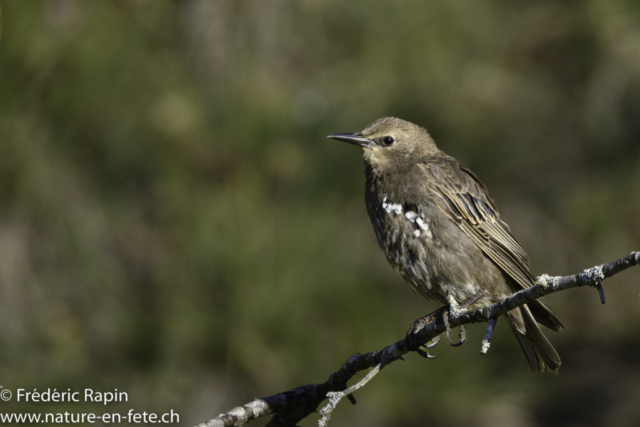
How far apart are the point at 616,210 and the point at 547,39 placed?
201 centimetres

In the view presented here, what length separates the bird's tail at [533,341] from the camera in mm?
4137

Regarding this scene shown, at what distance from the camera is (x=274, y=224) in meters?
5.59

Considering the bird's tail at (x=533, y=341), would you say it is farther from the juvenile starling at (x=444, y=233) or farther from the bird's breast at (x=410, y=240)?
the bird's breast at (x=410, y=240)

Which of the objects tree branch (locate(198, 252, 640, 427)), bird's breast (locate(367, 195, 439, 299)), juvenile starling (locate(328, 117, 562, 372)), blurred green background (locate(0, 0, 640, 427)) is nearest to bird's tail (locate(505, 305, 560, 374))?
juvenile starling (locate(328, 117, 562, 372))

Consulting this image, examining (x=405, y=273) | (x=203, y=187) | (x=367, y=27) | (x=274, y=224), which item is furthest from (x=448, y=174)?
(x=367, y=27)

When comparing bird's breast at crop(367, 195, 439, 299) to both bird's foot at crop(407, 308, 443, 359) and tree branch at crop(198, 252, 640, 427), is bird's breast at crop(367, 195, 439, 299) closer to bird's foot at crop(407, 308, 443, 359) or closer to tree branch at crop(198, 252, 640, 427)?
bird's foot at crop(407, 308, 443, 359)

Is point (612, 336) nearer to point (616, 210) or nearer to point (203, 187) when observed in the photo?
point (616, 210)

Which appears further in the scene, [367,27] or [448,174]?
[367,27]

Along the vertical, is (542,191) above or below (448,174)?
above

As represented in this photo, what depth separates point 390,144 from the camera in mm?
4371

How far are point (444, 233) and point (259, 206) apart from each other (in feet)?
6.58

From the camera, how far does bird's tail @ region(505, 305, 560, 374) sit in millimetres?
4137

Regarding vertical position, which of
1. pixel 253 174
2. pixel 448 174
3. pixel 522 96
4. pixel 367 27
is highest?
pixel 367 27

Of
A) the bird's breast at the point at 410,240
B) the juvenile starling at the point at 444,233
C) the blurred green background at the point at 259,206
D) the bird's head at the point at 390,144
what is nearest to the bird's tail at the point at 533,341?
the juvenile starling at the point at 444,233
